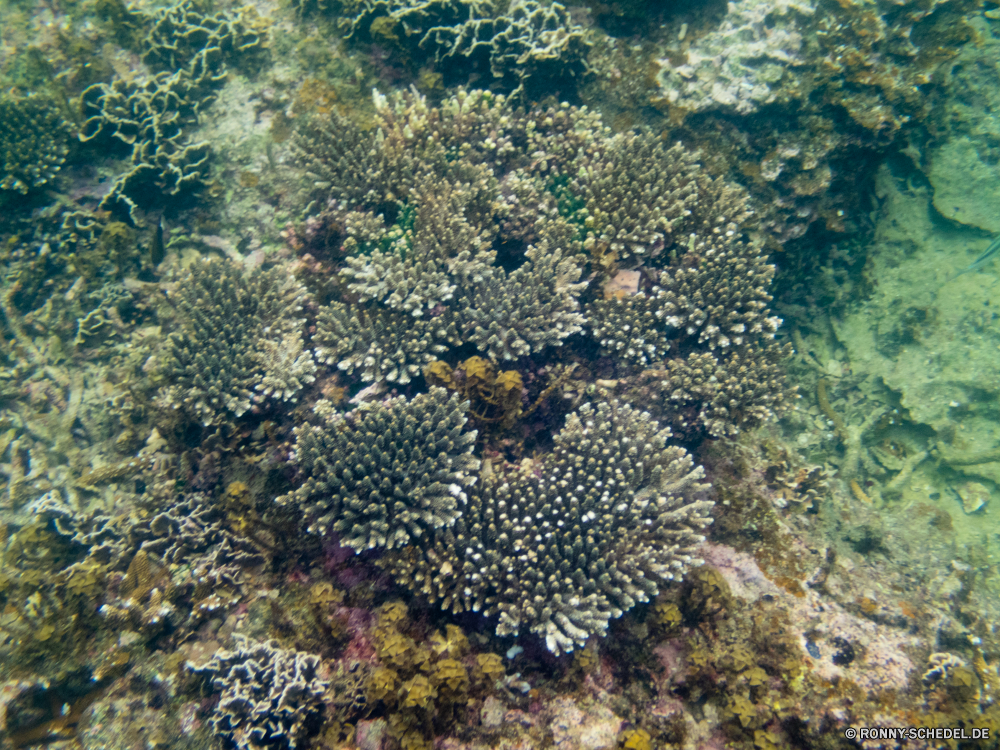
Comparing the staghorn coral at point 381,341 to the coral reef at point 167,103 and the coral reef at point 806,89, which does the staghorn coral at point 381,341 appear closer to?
the coral reef at point 167,103

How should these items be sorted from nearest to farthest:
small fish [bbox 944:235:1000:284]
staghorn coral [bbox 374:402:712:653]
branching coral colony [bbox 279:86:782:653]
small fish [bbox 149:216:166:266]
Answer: staghorn coral [bbox 374:402:712:653] → branching coral colony [bbox 279:86:782:653] → small fish [bbox 149:216:166:266] → small fish [bbox 944:235:1000:284]

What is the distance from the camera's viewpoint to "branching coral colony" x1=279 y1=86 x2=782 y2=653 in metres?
4.04

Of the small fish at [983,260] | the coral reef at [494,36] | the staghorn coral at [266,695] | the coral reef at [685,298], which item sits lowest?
the staghorn coral at [266,695]

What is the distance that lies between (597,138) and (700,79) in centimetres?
179

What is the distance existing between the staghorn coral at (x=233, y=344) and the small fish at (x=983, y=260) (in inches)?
348

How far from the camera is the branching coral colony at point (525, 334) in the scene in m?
4.04

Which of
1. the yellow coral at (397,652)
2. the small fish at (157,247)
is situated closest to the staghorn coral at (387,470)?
the yellow coral at (397,652)

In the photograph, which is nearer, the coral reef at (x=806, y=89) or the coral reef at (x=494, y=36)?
the coral reef at (x=806, y=89)

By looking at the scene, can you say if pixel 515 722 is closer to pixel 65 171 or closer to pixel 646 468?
pixel 646 468

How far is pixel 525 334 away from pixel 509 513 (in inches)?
69.9

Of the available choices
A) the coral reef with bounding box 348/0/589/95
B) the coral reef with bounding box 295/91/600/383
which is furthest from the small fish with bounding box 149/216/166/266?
the coral reef with bounding box 348/0/589/95

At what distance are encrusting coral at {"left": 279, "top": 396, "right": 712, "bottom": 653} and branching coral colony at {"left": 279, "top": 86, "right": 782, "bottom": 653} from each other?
2 centimetres

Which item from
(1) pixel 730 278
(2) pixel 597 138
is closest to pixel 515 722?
(1) pixel 730 278

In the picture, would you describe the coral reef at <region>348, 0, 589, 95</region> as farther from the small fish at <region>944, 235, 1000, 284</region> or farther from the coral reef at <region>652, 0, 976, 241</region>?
the small fish at <region>944, 235, 1000, 284</region>
